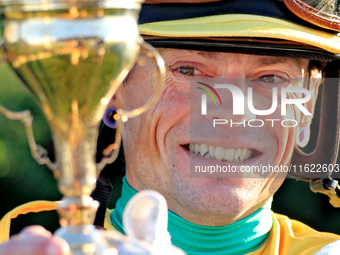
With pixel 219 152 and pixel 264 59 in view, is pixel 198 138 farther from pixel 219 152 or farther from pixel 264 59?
pixel 264 59

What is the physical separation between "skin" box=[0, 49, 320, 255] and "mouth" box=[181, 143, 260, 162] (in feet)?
0.09

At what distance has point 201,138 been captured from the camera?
206 cm

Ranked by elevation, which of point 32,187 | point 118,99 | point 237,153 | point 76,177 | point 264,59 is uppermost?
point 76,177

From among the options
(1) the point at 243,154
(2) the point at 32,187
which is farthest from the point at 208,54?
(2) the point at 32,187

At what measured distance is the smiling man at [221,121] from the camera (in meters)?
1.88

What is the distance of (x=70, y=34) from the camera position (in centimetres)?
73

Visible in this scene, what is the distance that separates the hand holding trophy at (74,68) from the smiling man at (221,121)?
1099 mm

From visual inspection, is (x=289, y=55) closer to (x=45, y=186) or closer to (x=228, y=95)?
(x=228, y=95)

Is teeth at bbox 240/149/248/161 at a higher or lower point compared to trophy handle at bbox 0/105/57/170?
lower

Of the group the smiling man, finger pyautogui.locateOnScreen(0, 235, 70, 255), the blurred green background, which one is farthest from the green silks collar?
the blurred green background

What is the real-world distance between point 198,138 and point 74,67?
135cm

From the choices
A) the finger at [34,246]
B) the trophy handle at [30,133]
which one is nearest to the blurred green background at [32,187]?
the trophy handle at [30,133]

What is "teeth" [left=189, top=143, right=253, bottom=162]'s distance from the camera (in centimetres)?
209

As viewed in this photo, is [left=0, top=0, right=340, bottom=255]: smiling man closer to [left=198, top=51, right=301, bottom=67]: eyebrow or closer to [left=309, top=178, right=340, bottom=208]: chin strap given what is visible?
[left=198, top=51, right=301, bottom=67]: eyebrow
